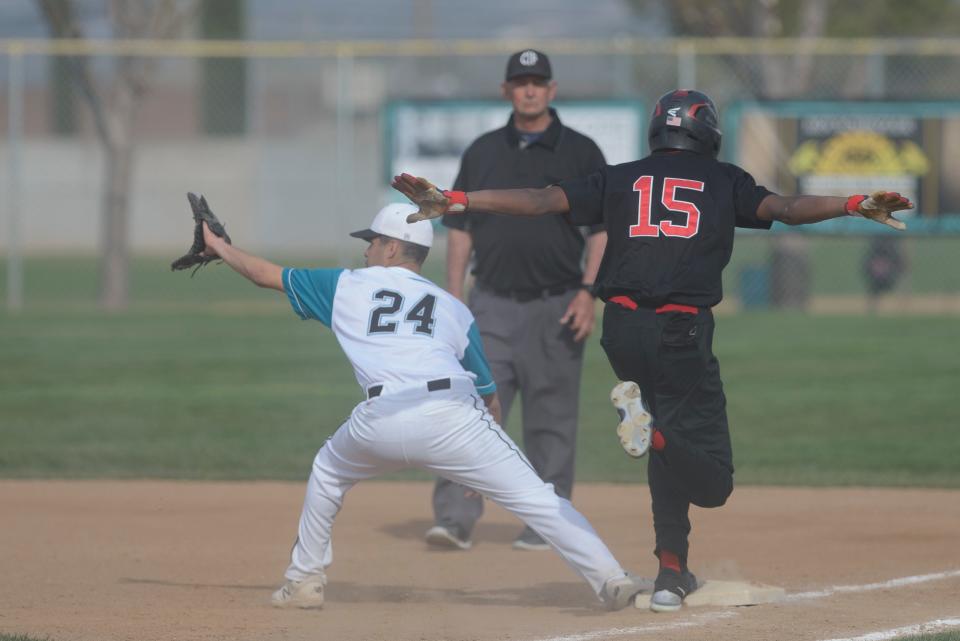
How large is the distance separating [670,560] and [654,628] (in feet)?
1.31

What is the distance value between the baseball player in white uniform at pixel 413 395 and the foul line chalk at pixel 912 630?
88 centimetres

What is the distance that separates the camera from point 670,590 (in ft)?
18.0

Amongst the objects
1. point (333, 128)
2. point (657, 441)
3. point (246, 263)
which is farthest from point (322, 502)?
point (333, 128)

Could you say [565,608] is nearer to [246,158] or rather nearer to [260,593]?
[260,593]

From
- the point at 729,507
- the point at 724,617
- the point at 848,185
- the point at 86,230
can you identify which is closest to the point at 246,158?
the point at 86,230

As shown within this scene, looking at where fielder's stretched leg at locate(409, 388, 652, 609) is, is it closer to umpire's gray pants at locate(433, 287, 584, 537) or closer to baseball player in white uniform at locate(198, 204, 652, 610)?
baseball player in white uniform at locate(198, 204, 652, 610)

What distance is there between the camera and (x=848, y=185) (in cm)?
1595

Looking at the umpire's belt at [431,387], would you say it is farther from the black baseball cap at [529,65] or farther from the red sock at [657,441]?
the black baseball cap at [529,65]

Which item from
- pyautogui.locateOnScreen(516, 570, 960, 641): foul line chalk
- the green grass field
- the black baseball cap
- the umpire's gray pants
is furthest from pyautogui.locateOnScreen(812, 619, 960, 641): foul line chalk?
the green grass field

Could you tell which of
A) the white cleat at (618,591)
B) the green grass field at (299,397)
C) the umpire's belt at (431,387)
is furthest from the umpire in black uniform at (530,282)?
the green grass field at (299,397)

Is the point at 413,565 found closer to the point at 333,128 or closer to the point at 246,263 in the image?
the point at 246,263

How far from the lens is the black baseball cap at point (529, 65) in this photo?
22.0ft

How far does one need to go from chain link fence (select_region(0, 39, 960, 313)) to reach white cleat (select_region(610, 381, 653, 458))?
11.1 metres

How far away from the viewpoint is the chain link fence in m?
16.8
